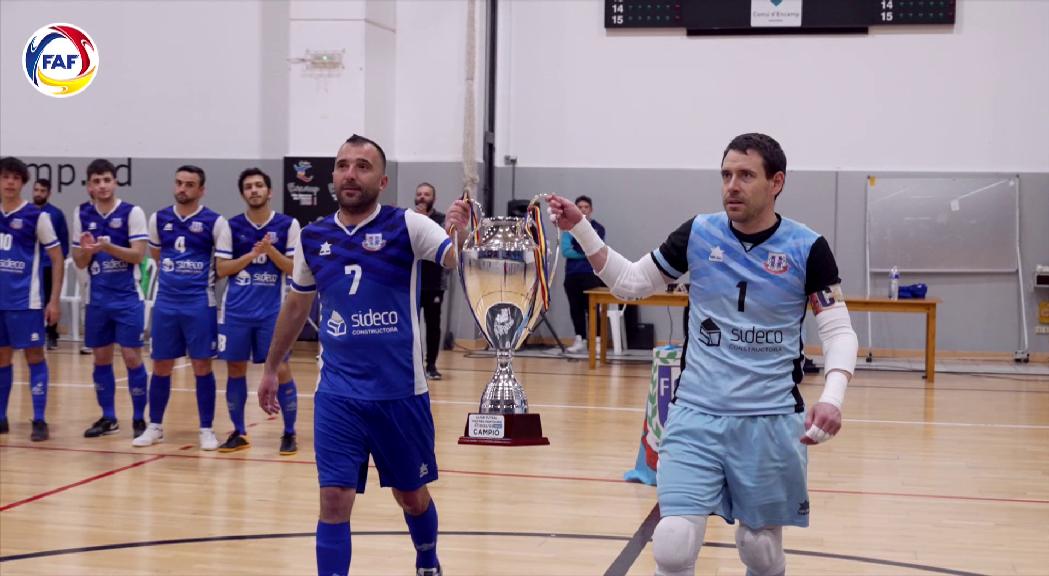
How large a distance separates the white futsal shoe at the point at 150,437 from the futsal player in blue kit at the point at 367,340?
14.4 feet

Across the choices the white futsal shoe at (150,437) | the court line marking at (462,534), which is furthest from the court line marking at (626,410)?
the court line marking at (462,534)

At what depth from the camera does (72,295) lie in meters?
15.3

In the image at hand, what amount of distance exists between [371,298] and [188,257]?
166 inches

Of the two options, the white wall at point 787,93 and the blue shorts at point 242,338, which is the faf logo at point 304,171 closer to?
the white wall at point 787,93

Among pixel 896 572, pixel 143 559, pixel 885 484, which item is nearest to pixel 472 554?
pixel 143 559

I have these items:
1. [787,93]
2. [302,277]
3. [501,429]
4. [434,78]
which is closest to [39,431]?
[302,277]

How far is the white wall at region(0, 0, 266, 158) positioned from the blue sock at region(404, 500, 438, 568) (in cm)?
1158

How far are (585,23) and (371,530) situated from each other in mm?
10275

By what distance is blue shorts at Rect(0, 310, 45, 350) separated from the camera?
27.8ft

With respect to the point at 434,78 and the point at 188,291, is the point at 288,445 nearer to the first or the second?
the point at 188,291

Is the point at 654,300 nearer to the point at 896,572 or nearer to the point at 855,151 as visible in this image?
the point at 855,151

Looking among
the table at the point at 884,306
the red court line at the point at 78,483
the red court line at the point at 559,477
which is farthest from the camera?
the table at the point at 884,306

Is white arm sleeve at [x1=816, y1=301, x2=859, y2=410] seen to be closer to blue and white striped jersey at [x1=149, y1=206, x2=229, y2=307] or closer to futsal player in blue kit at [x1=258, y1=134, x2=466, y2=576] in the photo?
futsal player in blue kit at [x1=258, y1=134, x2=466, y2=576]

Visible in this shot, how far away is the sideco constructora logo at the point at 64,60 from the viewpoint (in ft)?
48.1
